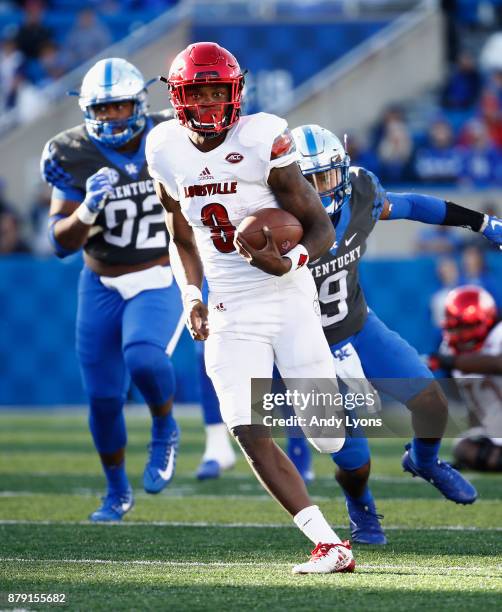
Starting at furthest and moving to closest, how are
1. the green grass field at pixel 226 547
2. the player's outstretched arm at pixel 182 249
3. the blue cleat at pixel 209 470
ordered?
the blue cleat at pixel 209 470 < the player's outstretched arm at pixel 182 249 < the green grass field at pixel 226 547

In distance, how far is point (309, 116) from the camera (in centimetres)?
1314

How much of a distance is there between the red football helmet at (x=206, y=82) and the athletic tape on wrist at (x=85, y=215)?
127 centimetres

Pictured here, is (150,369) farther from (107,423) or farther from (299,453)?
(299,453)

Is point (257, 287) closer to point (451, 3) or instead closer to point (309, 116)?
point (309, 116)

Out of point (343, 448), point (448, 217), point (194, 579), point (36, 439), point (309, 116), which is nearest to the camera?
point (194, 579)

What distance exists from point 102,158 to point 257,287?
1801 mm

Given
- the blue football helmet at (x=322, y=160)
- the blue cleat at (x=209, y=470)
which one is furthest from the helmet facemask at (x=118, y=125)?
the blue cleat at (x=209, y=470)

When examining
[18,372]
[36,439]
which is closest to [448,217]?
[36,439]

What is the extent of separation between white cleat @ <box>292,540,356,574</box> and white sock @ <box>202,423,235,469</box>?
302 centimetres

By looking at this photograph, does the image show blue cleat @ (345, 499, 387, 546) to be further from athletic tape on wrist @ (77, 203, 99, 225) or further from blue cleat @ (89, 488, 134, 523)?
athletic tape on wrist @ (77, 203, 99, 225)

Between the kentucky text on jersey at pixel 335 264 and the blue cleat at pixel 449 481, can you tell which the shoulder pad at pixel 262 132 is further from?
the blue cleat at pixel 449 481

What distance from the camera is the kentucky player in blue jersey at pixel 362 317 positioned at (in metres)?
4.85

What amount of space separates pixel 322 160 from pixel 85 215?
1.12 metres

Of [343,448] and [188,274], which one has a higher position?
[188,274]
